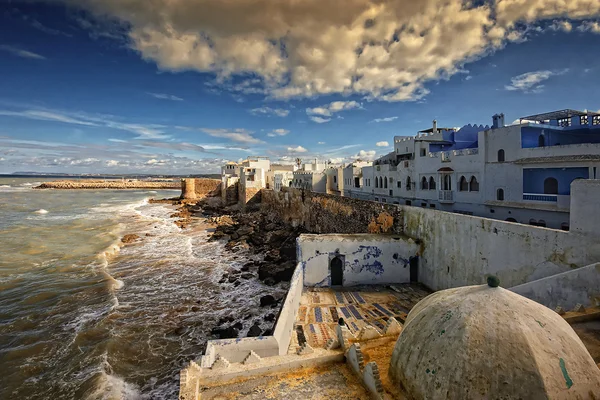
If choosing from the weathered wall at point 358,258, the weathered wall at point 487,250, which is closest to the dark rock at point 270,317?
the weathered wall at point 358,258

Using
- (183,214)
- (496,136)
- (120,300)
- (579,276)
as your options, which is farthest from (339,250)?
(183,214)

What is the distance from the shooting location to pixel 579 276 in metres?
7.36

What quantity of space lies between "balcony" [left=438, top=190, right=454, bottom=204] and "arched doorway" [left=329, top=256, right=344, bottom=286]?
814 cm

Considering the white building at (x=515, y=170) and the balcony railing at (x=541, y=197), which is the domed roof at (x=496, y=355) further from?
the balcony railing at (x=541, y=197)

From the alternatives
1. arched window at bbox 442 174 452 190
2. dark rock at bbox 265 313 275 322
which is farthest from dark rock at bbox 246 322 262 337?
arched window at bbox 442 174 452 190

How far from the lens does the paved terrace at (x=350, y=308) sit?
416 inches

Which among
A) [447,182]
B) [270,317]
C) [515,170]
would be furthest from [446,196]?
[270,317]

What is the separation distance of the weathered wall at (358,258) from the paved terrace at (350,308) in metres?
0.44

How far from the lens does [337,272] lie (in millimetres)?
15109

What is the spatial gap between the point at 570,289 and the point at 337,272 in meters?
9.06

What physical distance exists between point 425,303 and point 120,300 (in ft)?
49.8

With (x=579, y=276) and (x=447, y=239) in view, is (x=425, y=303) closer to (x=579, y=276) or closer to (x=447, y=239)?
(x=579, y=276)

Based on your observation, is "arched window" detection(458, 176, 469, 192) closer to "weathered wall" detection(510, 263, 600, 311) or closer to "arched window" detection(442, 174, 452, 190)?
"arched window" detection(442, 174, 452, 190)

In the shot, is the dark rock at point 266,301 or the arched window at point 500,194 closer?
the dark rock at point 266,301
